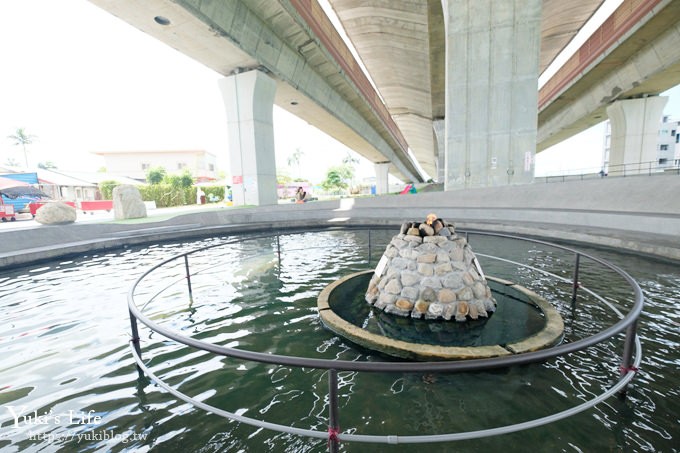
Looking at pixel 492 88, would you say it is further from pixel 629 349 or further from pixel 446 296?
pixel 629 349

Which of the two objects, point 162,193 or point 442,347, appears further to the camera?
point 162,193

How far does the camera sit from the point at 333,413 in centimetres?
173

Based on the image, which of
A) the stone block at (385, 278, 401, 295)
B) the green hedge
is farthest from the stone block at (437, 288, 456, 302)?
the green hedge

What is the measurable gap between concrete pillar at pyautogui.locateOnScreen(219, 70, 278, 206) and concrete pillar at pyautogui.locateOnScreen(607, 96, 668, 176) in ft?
95.7

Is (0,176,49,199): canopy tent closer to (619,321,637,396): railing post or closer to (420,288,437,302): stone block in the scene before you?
(420,288,437,302): stone block

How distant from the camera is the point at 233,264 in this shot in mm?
8961

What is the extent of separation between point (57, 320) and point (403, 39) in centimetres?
2501

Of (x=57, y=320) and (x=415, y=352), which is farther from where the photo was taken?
(x=57, y=320)

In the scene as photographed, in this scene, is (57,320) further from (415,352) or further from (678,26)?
(678,26)

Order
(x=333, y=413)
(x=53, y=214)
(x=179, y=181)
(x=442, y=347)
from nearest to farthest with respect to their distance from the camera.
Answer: (x=333, y=413)
(x=442, y=347)
(x=53, y=214)
(x=179, y=181)

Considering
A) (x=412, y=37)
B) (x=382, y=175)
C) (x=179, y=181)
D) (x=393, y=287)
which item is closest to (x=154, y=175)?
(x=179, y=181)

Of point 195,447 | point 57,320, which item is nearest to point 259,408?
point 195,447

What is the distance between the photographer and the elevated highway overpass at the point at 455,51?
14.3 meters

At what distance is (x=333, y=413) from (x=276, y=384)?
6.30 ft
